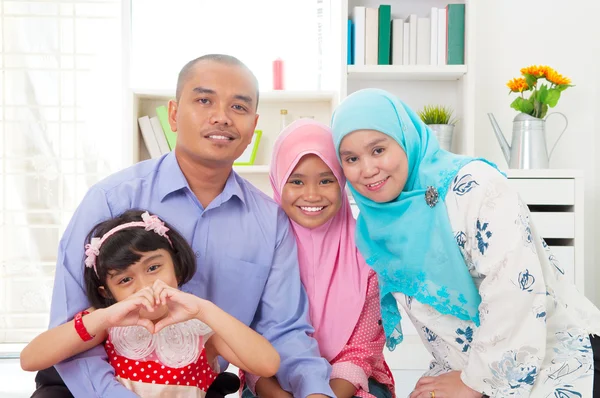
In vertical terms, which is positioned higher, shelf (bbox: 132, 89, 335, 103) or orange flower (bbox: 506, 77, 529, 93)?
orange flower (bbox: 506, 77, 529, 93)

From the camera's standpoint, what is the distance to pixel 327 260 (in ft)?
6.16

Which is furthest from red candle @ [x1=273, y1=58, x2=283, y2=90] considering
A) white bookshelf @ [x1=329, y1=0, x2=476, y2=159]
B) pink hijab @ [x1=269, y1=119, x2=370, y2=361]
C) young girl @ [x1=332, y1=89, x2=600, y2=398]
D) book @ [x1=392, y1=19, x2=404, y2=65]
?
young girl @ [x1=332, y1=89, x2=600, y2=398]

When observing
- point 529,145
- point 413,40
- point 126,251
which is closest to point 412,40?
point 413,40

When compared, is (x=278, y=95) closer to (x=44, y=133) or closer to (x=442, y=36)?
(x=442, y=36)

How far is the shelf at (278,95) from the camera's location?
11.2ft

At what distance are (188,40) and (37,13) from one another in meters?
0.91

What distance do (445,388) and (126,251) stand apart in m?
0.83

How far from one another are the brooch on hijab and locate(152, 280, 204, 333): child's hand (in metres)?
0.60

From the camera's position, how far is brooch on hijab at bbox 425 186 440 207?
1578 mm

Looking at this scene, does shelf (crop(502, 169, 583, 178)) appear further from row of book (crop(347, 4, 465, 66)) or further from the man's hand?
the man's hand

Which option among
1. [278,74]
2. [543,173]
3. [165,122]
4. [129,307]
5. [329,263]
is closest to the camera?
[129,307]

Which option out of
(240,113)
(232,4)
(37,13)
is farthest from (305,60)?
(240,113)

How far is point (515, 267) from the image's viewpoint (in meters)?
1.46

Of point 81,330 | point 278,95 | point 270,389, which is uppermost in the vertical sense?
point 278,95
